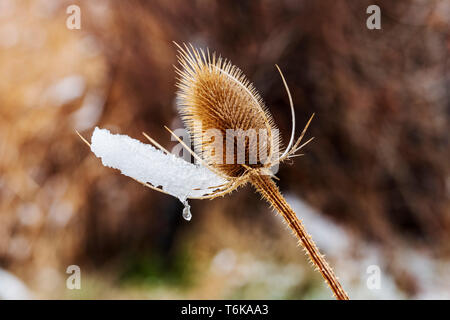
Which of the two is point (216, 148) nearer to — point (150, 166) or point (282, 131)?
point (150, 166)

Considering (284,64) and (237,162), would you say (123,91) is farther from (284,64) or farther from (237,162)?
(237,162)

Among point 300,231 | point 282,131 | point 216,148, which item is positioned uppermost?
point 282,131

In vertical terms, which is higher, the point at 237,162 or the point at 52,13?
the point at 52,13

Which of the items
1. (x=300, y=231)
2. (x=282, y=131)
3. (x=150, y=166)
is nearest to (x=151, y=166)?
(x=150, y=166)

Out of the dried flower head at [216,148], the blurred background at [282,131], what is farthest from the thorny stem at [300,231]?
the blurred background at [282,131]

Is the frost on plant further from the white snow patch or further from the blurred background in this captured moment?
the blurred background
